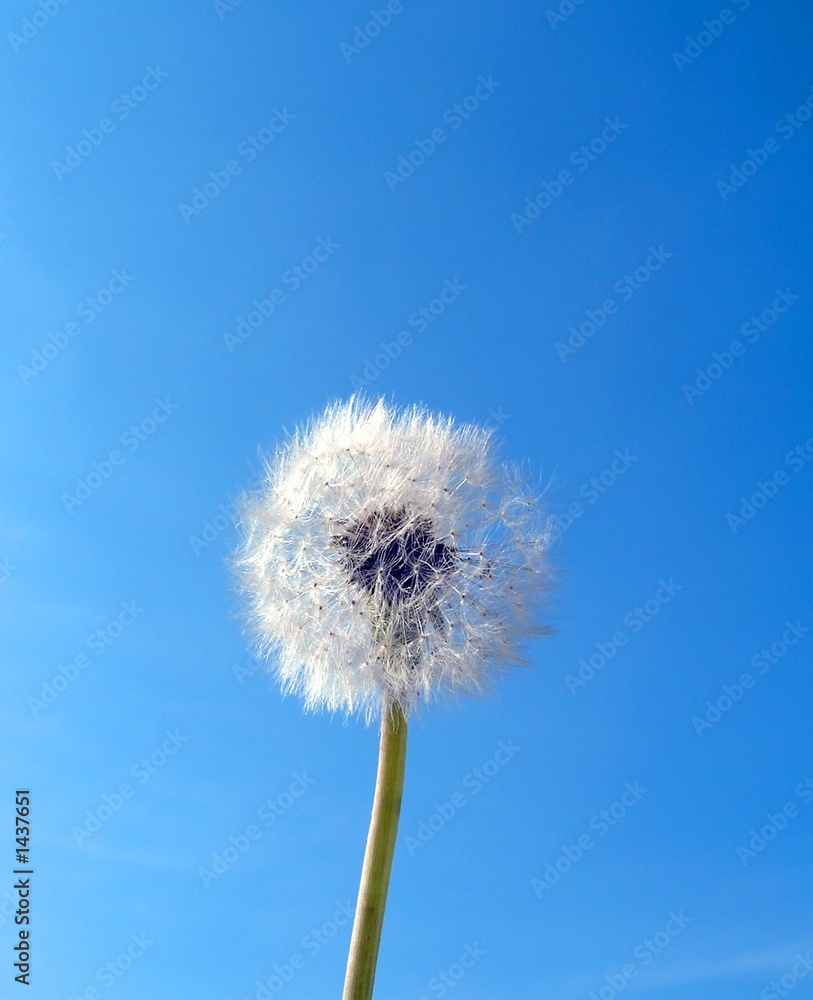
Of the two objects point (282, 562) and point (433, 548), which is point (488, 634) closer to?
point (433, 548)

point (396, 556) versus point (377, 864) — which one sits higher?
point (396, 556)

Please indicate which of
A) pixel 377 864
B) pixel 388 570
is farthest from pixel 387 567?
pixel 377 864

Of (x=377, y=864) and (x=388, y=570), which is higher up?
(x=388, y=570)

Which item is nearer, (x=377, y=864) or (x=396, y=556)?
(x=377, y=864)

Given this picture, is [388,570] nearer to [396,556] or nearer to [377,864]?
[396,556]

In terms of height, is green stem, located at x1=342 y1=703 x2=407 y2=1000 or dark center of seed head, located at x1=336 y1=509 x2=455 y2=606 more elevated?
dark center of seed head, located at x1=336 y1=509 x2=455 y2=606
